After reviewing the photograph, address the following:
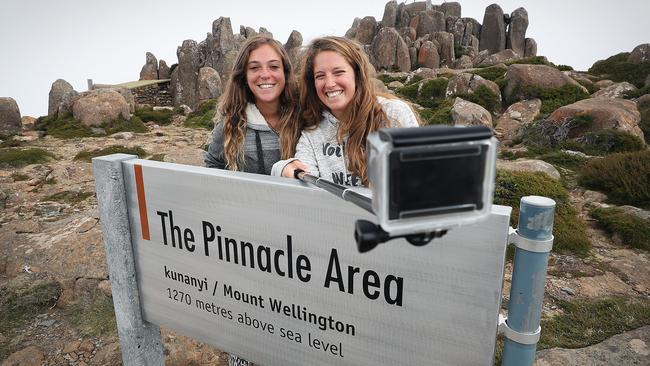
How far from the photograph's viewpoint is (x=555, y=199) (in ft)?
18.7

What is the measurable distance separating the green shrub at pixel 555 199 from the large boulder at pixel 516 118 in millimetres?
5546

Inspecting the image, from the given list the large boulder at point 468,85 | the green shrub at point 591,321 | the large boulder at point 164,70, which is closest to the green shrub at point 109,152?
the green shrub at point 591,321

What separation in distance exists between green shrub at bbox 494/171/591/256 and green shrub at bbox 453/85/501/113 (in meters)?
8.24

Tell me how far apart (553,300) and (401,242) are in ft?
10.1

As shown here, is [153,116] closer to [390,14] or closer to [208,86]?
[208,86]

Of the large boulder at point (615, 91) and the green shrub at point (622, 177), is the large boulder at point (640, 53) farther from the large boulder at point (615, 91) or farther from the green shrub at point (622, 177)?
the green shrub at point (622, 177)

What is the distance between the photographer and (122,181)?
199 centimetres

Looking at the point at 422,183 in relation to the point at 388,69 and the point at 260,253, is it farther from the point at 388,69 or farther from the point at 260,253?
the point at 388,69

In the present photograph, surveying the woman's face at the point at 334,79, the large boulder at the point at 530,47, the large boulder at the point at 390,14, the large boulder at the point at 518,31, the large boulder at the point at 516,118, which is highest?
the large boulder at the point at 390,14

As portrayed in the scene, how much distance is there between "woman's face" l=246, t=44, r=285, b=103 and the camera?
243 cm

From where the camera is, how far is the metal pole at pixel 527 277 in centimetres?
123

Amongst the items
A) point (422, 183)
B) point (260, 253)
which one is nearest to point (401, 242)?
point (260, 253)

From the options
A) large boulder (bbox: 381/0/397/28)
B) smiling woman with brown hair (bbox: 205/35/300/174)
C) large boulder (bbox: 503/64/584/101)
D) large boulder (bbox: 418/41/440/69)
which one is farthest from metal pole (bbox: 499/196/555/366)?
large boulder (bbox: 381/0/397/28)

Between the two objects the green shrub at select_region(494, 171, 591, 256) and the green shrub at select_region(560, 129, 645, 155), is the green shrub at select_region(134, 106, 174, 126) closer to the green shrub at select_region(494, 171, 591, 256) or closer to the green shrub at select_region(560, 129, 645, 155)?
the green shrub at select_region(494, 171, 591, 256)
